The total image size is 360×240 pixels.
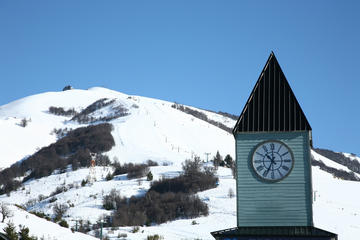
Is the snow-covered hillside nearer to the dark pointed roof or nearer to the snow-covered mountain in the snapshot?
the snow-covered mountain

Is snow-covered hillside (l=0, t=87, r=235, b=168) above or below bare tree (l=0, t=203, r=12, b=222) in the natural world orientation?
above

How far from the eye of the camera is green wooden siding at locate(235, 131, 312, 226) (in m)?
25.1

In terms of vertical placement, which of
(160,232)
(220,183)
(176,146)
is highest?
(176,146)

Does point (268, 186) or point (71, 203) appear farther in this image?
point (71, 203)

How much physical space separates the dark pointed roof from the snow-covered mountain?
21954 millimetres

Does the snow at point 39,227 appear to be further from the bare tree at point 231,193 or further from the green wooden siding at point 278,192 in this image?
the bare tree at point 231,193

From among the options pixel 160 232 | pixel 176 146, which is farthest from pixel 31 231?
pixel 176 146

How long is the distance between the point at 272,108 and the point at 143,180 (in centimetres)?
7495

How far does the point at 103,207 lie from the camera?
83625 mm

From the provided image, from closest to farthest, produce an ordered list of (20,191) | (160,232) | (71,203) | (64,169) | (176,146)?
(160,232), (71,203), (20,191), (64,169), (176,146)

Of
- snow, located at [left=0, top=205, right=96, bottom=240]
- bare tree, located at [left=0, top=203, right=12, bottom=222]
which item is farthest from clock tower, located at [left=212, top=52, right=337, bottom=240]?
bare tree, located at [left=0, top=203, right=12, bottom=222]

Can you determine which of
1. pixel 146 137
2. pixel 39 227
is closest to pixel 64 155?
pixel 146 137

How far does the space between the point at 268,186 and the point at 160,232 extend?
36.1 metres

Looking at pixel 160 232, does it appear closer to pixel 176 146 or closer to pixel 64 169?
pixel 64 169
